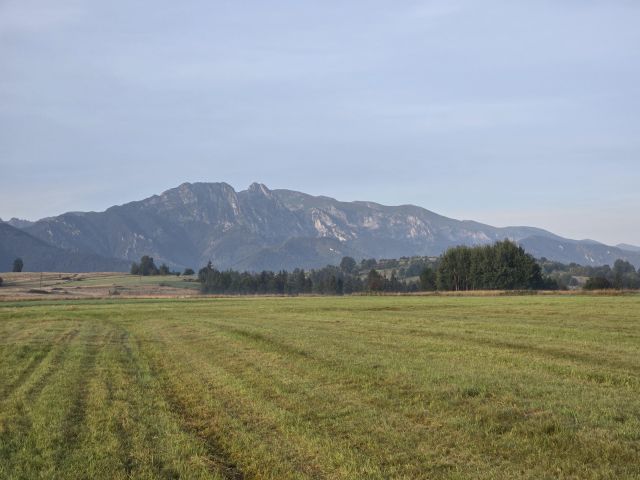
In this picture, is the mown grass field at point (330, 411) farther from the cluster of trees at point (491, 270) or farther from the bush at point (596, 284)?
the cluster of trees at point (491, 270)

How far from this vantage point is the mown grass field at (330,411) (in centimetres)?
1062

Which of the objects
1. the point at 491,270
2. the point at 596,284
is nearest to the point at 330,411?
the point at 596,284

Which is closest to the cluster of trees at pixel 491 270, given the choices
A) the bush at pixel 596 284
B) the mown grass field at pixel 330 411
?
the bush at pixel 596 284

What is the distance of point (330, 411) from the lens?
14297 millimetres

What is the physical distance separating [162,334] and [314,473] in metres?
28.4

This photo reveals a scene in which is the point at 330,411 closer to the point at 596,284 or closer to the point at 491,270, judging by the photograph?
the point at 596,284

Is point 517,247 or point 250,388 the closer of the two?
point 250,388

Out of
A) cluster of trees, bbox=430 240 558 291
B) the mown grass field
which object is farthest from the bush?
the mown grass field

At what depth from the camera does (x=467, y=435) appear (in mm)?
11945

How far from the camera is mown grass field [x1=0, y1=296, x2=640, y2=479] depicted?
10.6 meters

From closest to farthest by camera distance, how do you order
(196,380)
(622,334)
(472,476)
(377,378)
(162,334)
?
1. (472,476)
2. (377,378)
3. (196,380)
4. (622,334)
5. (162,334)

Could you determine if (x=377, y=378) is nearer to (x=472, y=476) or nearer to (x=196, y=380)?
(x=196, y=380)

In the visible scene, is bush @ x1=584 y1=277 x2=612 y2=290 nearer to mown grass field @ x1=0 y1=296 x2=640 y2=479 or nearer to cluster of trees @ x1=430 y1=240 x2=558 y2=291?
cluster of trees @ x1=430 y1=240 x2=558 y2=291

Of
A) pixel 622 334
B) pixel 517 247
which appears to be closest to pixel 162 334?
pixel 622 334
